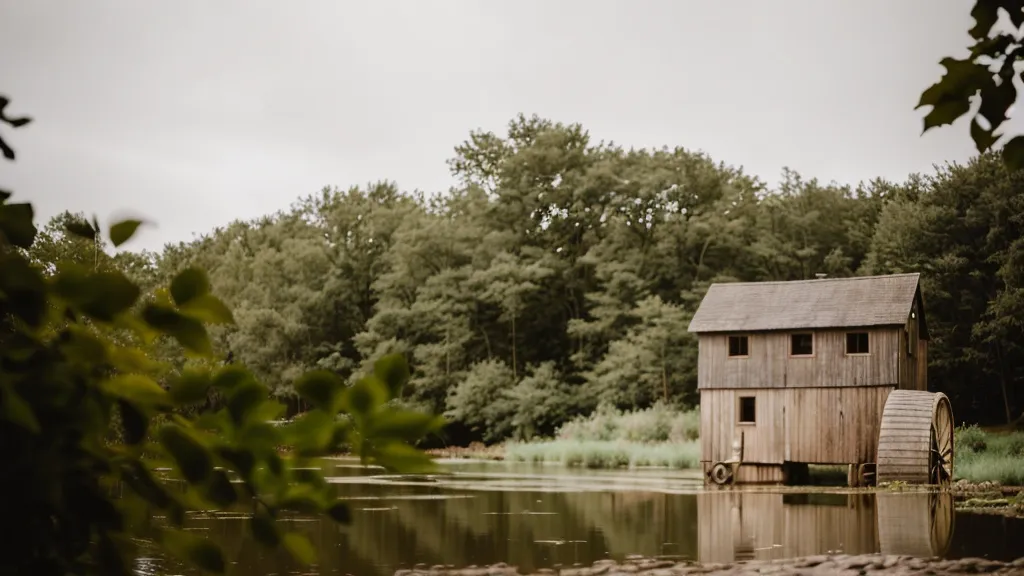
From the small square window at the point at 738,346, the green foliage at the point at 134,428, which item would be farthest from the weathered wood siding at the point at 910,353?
the green foliage at the point at 134,428

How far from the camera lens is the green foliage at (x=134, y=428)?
1.08 meters

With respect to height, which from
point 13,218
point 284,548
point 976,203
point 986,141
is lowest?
point 284,548

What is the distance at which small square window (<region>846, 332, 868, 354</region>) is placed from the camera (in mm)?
33344

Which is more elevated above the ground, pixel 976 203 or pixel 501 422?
pixel 976 203

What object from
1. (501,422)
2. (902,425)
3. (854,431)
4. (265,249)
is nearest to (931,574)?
(902,425)

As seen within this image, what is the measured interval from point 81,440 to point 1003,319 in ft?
157

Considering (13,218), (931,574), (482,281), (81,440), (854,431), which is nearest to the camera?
(81,440)

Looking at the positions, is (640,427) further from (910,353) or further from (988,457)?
(988,457)

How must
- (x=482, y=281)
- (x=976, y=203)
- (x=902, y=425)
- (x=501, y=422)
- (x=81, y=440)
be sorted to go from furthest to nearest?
1. (x=482, y=281)
2. (x=501, y=422)
3. (x=976, y=203)
4. (x=902, y=425)
5. (x=81, y=440)

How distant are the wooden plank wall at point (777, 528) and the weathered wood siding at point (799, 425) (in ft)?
15.0

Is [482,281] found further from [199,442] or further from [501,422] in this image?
[199,442]

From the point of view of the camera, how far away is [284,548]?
4.17 ft

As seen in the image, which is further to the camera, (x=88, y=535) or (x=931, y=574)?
(x=931, y=574)

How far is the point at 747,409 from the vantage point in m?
34.5
